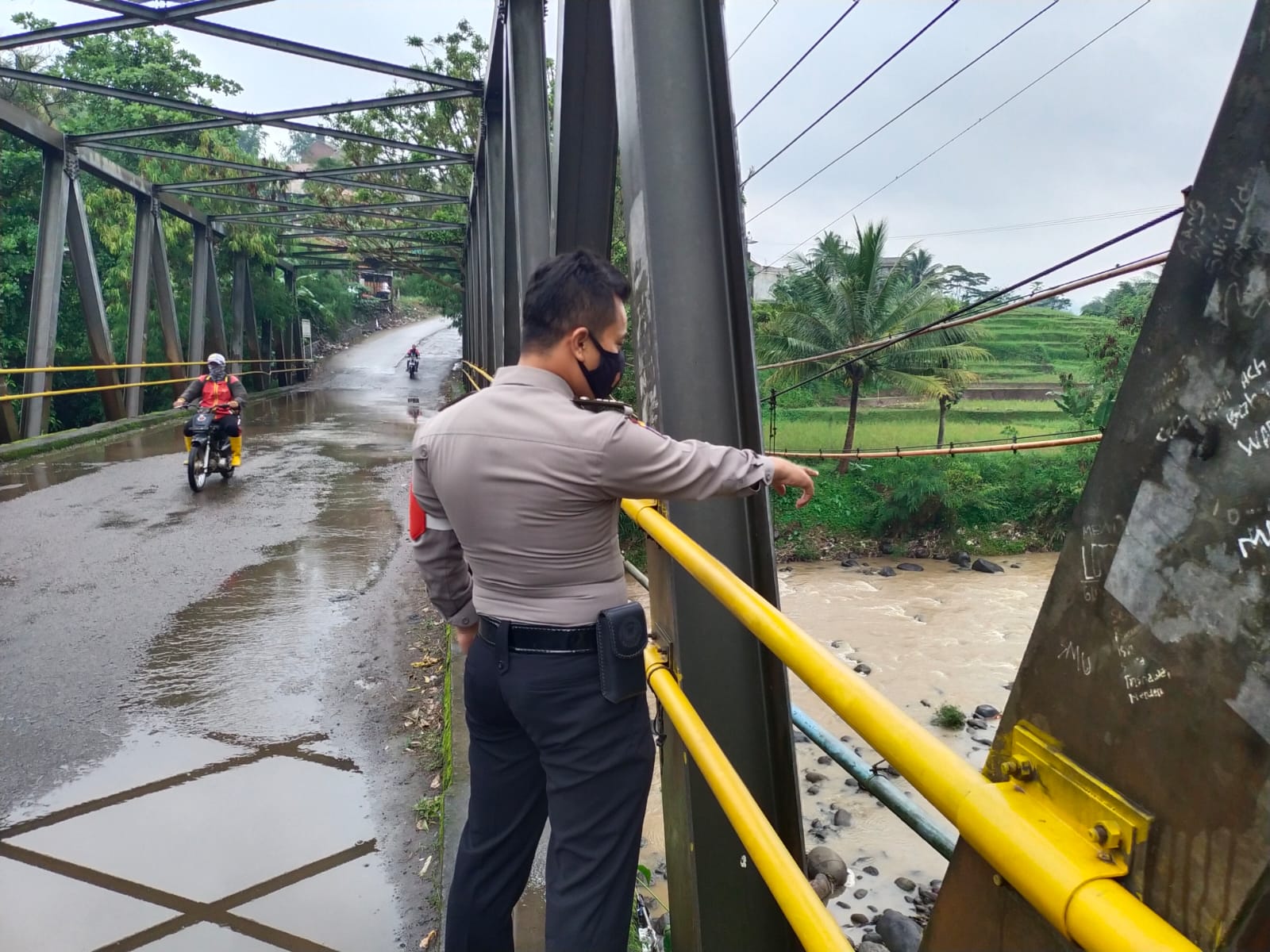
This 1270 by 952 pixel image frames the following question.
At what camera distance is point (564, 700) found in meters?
1.81

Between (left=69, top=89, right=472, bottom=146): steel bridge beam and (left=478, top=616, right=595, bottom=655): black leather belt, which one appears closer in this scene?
(left=478, top=616, right=595, bottom=655): black leather belt

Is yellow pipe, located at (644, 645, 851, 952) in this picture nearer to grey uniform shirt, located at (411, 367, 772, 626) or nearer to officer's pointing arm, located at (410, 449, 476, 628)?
grey uniform shirt, located at (411, 367, 772, 626)

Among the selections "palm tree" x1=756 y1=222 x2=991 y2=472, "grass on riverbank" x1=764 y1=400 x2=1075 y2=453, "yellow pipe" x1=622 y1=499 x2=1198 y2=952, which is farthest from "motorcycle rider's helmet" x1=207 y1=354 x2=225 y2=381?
"grass on riverbank" x1=764 y1=400 x2=1075 y2=453

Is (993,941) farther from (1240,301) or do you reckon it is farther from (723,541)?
(723,541)

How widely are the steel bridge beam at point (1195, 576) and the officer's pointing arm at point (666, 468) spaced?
85 cm

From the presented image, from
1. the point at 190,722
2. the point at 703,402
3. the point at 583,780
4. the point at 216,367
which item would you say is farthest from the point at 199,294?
the point at 583,780

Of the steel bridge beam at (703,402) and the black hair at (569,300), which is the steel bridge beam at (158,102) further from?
the black hair at (569,300)

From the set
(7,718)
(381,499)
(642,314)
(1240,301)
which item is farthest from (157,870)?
(381,499)

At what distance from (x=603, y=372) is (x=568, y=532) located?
0.37 metres

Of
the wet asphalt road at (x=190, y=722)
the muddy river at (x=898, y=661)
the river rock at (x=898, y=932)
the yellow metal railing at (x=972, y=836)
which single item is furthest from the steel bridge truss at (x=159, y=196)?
the yellow metal railing at (x=972, y=836)

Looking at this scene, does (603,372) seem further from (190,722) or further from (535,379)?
(190,722)

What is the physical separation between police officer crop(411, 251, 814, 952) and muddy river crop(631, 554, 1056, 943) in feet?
8.08

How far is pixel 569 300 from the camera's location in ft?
6.05

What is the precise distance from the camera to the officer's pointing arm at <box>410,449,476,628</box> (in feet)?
6.81
